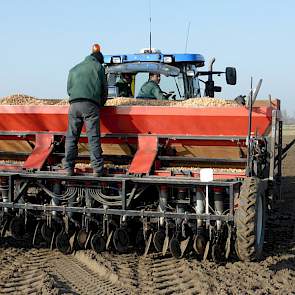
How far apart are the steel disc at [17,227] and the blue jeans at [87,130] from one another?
3.01ft

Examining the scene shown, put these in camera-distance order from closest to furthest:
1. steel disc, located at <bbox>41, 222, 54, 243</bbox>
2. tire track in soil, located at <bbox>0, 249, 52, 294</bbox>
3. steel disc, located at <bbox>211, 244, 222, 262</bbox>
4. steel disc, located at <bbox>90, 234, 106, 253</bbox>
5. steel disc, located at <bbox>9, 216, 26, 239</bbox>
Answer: tire track in soil, located at <bbox>0, 249, 52, 294</bbox>, steel disc, located at <bbox>211, 244, 222, 262</bbox>, steel disc, located at <bbox>90, 234, 106, 253</bbox>, steel disc, located at <bbox>41, 222, 54, 243</bbox>, steel disc, located at <bbox>9, 216, 26, 239</bbox>

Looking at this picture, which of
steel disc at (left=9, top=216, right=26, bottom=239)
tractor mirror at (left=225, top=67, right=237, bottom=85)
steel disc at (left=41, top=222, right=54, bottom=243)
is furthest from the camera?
tractor mirror at (left=225, top=67, right=237, bottom=85)

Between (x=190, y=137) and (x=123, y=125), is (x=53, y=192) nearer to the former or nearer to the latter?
(x=123, y=125)

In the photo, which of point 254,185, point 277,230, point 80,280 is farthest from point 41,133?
point 277,230

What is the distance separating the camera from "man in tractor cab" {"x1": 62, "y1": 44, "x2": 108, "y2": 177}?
638 cm

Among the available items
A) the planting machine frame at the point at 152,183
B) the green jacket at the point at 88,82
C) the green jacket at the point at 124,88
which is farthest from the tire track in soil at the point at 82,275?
the green jacket at the point at 124,88

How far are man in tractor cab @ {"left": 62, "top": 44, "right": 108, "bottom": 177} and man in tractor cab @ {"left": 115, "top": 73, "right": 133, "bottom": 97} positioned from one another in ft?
7.87

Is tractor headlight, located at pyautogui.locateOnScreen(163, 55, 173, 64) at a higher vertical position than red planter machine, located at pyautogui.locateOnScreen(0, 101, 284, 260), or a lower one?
higher

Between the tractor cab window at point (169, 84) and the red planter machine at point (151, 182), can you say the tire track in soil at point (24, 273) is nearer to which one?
the red planter machine at point (151, 182)

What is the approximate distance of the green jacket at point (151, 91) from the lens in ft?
26.1

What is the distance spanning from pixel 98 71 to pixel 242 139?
189cm

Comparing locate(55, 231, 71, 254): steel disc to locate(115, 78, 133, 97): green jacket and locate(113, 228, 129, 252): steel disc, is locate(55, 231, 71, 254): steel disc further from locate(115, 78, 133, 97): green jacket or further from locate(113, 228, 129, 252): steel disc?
locate(115, 78, 133, 97): green jacket

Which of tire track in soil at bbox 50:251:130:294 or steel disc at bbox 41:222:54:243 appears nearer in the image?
tire track in soil at bbox 50:251:130:294

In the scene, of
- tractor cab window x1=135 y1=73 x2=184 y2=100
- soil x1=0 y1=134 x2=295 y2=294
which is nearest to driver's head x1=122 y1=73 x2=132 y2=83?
tractor cab window x1=135 y1=73 x2=184 y2=100
